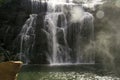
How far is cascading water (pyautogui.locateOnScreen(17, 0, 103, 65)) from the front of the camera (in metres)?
31.0

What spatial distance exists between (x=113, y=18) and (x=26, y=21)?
361 inches

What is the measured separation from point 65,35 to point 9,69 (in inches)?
934

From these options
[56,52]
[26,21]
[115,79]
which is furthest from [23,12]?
[115,79]

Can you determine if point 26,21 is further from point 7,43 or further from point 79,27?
point 79,27

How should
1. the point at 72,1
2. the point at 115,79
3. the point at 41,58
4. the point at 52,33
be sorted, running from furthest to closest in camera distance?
1. the point at 72,1
2. the point at 52,33
3. the point at 41,58
4. the point at 115,79

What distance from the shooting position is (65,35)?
31953 mm

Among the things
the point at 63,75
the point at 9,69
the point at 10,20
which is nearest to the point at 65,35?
the point at 10,20

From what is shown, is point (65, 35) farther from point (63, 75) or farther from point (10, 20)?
point (63, 75)

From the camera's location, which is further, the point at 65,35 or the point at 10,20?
the point at 10,20

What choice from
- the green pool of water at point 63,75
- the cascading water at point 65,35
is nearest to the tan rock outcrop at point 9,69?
the green pool of water at point 63,75

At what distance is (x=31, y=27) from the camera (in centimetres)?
3222

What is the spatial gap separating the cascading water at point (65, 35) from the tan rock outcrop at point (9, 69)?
2167 centimetres

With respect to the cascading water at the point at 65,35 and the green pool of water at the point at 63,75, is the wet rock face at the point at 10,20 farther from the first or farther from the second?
the green pool of water at the point at 63,75

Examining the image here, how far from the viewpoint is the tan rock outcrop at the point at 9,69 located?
27.1ft
